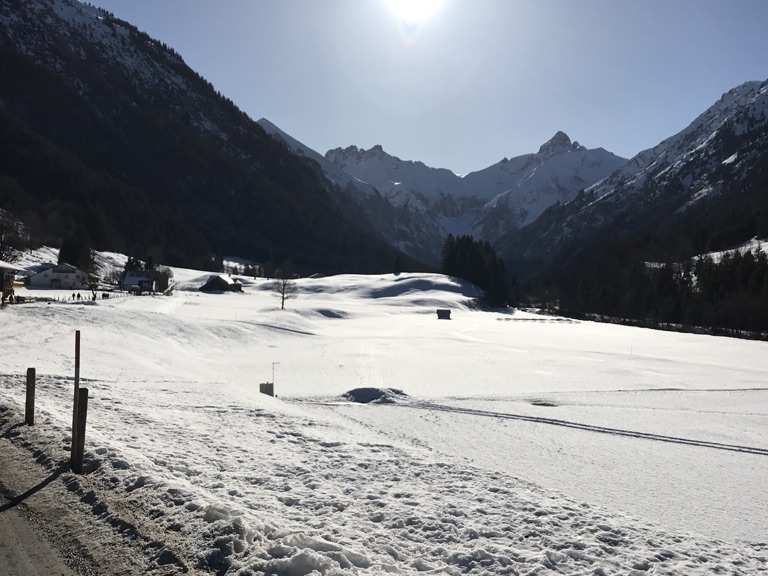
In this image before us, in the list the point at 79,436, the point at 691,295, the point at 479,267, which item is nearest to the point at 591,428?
the point at 79,436

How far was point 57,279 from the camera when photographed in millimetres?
97125

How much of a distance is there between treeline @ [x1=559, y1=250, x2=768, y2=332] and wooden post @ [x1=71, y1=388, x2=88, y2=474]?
118 meters

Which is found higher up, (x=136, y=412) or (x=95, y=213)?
(x=95, y=213)

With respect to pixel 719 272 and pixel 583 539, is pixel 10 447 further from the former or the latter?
pixel 719 272

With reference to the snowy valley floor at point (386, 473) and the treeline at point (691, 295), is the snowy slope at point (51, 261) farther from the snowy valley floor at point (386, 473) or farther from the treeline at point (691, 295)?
the treeline at point (691, 295)

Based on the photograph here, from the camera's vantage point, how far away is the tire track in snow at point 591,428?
1628 cm

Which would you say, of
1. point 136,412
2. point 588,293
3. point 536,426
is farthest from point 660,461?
point 588,293

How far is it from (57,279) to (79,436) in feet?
334

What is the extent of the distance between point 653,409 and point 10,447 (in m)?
21.9

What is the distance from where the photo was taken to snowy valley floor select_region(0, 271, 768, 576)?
7289mm

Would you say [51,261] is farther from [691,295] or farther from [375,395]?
[691,295]

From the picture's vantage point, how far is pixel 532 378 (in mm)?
31266

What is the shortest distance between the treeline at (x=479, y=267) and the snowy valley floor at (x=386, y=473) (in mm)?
109707

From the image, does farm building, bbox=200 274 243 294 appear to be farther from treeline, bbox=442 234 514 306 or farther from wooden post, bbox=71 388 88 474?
wooden post, bbox=71 388 88 474
